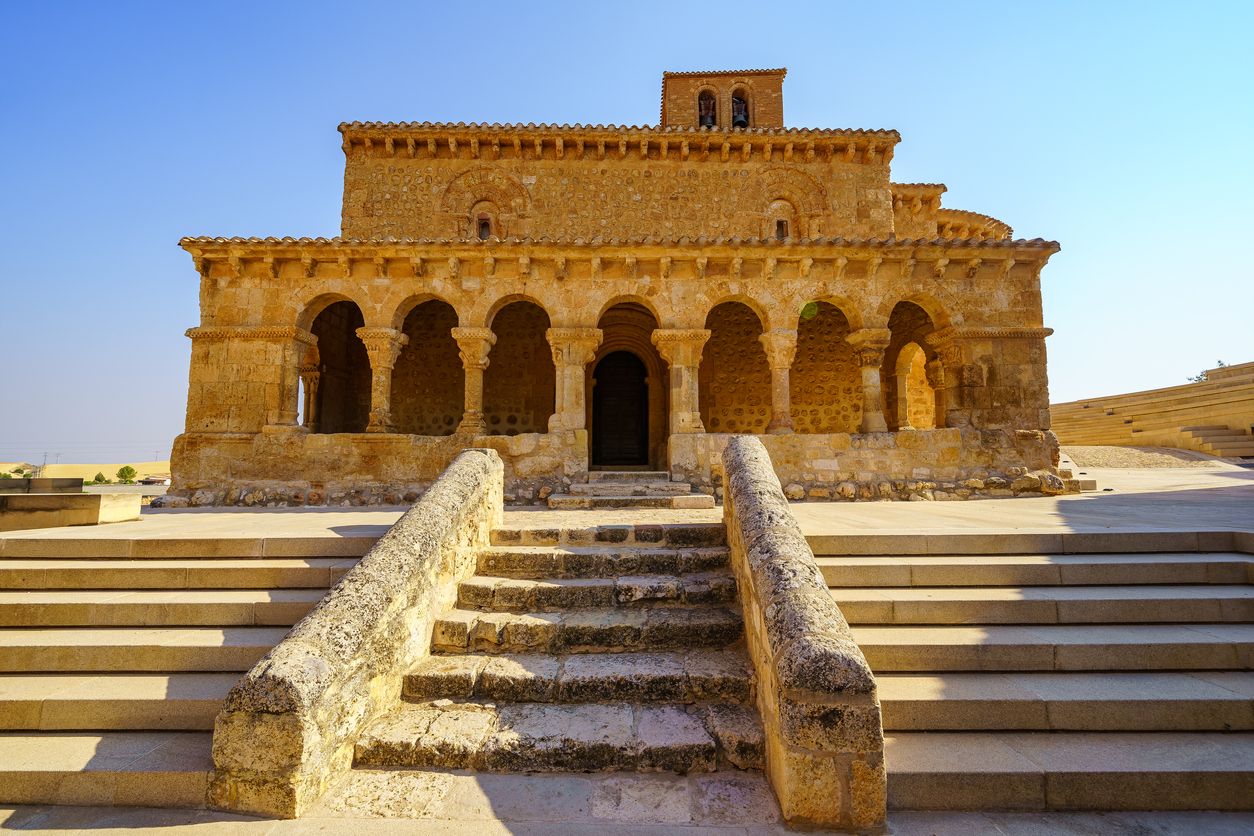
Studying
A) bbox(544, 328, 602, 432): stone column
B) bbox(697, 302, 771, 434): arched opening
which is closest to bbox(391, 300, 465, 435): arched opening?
bbox(544, 328, 602, 432): stone column

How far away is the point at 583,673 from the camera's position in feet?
10.3

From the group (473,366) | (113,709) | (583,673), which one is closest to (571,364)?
(473,366)

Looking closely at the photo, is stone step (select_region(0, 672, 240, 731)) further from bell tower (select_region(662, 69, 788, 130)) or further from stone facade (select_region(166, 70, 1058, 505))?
bell tower (select_region(662, 69, 788, 130))

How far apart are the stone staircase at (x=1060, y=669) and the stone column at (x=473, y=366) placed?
615cm

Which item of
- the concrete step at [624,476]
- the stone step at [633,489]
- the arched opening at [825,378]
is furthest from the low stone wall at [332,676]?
the arched opening at [825,378]

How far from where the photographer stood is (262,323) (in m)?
8.85

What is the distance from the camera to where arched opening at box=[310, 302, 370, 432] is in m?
11.4

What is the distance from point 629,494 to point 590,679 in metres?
4.81

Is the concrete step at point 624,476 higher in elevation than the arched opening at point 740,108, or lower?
lower

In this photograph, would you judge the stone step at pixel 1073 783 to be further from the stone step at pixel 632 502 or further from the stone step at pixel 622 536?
the stone step at pixel 632 502

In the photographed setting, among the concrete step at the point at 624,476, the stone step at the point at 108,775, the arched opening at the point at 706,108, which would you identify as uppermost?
the arched opening at the point at 706,108

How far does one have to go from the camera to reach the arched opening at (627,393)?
1216cm

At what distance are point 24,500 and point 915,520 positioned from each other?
798 cm

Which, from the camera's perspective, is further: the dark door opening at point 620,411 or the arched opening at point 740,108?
the arched opening at point 740,108
